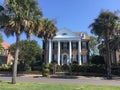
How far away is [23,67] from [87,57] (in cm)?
1591

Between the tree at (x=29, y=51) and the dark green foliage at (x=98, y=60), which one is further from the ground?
the tree at (x=29, y=51)

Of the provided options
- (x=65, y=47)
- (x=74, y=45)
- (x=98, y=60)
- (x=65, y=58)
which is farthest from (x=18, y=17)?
(x=98, y=60)

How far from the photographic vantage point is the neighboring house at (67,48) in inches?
1813

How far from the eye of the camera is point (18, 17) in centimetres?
1789

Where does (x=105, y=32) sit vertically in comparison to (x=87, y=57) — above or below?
above

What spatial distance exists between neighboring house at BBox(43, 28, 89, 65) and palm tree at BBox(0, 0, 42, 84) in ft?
89.5

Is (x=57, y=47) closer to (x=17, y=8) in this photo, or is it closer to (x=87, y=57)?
(x=87, y=57)

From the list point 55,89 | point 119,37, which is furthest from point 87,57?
point 55,89

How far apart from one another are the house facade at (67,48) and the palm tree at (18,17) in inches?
1073

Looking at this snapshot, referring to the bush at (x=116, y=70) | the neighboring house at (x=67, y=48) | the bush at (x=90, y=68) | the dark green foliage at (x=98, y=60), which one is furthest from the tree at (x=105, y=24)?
the dark green foliage at (x=98, y=60)

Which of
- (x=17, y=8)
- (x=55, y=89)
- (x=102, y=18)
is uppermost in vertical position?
(x=102, y=18)

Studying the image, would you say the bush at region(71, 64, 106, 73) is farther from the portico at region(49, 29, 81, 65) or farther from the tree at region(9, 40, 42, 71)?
the tree at region(9, 40, 42, 71)

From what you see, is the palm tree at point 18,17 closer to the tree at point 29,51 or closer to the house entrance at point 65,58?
the tree at point 29,51

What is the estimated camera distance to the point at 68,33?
1847 inches
